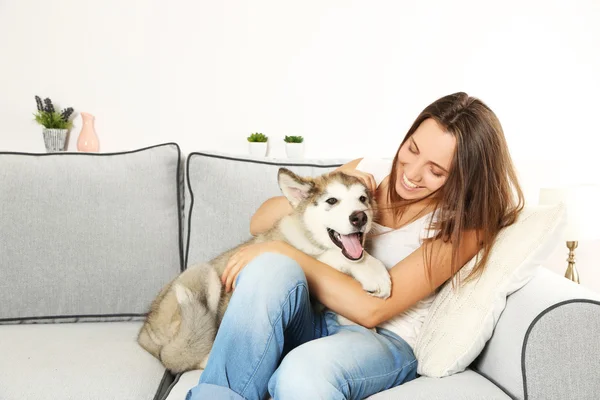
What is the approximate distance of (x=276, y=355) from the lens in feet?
4.08

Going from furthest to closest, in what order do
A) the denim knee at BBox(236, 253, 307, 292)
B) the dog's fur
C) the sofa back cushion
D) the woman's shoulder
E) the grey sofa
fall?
the sofa back cushion
the woman's shoulder
the grey sofa
the dog's fur
the denim knee at BBox(236, 253, 307, 292)

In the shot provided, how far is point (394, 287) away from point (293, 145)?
54.1 inches

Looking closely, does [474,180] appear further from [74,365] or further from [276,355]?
[74,365]

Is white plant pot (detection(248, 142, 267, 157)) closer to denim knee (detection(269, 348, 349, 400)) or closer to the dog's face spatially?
the dog's face

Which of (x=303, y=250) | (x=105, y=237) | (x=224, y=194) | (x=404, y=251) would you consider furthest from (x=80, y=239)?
(x=404, y=251)

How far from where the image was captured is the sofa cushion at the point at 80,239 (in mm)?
1845

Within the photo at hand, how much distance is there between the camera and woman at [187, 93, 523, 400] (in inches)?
47.7

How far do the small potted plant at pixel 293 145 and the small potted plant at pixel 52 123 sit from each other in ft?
3.62

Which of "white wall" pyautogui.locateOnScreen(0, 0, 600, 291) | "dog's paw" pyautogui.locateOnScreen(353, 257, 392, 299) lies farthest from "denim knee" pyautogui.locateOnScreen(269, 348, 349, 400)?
"white wall" pyautogui.locateOnScreen(0, 0, 600, 291)

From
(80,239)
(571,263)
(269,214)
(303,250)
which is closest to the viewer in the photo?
(303,250)

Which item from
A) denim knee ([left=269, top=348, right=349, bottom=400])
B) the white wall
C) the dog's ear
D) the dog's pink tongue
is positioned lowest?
denim knee ([left=269, top=348, right=349, bottom=400])

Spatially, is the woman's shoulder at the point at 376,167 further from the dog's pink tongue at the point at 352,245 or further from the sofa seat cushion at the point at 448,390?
the sofa seat cushion at the point at 448,390

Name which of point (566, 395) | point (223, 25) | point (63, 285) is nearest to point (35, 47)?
point (223, 25)

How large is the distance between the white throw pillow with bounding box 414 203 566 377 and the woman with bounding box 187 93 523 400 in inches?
1.8
